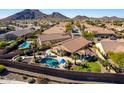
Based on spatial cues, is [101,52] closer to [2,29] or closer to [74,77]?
[74,77]

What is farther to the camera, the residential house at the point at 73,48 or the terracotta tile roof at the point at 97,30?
the residential house at the point at 73,48

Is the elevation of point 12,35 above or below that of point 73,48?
above

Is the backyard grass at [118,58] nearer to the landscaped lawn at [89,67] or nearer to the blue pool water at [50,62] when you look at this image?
the landscaped lawn at [89,67]

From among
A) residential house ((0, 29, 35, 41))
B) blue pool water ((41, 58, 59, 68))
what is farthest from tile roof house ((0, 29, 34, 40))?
blue pool water ((41, 58, 59, 68))

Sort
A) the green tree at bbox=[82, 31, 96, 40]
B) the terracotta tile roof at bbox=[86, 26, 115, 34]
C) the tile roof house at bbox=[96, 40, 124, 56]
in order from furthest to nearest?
the tile roof house at bbox=[96, 40, 124, 56], the terracotta tile roof at bbox=[86, 26, 115, 34], the green tree at bbox=[82, 31, 96, 40]

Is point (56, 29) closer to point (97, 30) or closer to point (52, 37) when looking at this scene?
point (52, 37)

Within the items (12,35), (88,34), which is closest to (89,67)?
(88,34)

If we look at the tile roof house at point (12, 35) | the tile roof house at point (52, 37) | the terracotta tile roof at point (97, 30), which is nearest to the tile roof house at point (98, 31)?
the terracotta tile roof at point (97, 30)

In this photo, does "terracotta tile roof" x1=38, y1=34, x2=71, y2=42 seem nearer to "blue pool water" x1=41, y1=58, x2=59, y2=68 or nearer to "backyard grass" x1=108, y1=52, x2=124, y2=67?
"blue pool water" x1=41, y1=58, x2=59, y2=68
